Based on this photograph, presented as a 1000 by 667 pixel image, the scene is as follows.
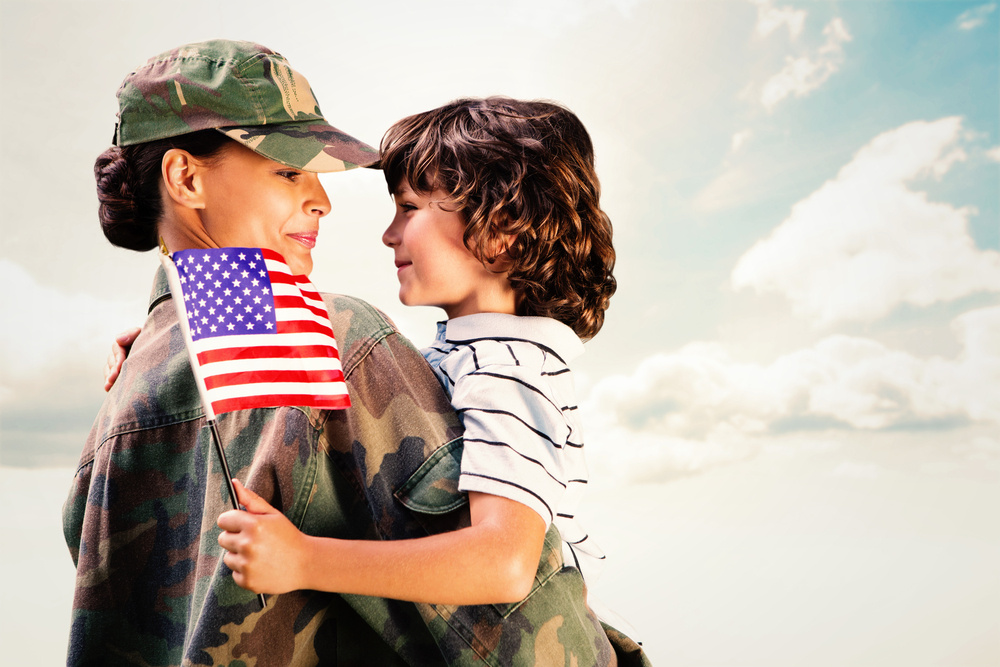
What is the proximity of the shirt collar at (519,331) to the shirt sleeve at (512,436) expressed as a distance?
1.14 ft

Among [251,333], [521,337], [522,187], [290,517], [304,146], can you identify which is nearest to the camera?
[290,517]

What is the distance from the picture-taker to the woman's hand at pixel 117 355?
2.34 meters

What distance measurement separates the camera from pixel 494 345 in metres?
2.09

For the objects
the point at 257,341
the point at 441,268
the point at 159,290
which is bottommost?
the point at 257,341

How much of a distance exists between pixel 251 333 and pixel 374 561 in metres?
0.55

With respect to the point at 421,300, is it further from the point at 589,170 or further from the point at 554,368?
the point at 589,170

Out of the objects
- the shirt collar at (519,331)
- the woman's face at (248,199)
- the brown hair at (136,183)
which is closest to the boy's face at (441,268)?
the shirt collar at (519,331)

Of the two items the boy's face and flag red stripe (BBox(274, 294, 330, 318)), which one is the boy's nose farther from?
flag red stripe (BBox(274, 294, 330, 318))

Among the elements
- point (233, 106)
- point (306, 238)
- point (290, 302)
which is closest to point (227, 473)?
point (290, 302)

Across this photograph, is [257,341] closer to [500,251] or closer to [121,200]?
[121,200]

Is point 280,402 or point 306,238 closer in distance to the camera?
point 280,402

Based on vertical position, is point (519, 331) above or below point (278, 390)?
above

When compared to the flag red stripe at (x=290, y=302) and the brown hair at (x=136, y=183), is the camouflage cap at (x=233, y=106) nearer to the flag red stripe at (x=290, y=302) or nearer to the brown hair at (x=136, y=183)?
the brown hair at (x=136, y=183)

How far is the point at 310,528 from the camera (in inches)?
65.0
